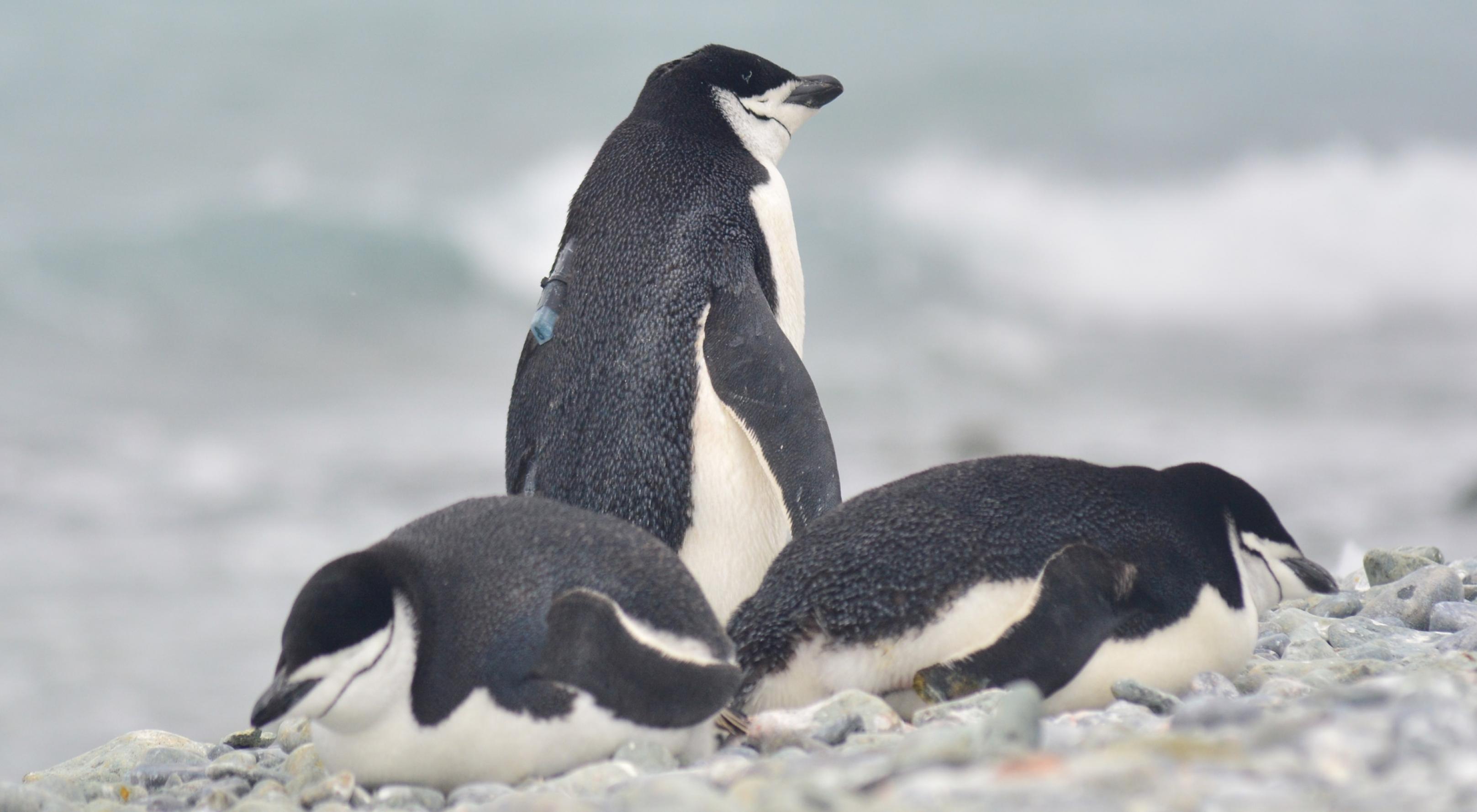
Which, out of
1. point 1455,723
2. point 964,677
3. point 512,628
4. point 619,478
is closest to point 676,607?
point 512,628

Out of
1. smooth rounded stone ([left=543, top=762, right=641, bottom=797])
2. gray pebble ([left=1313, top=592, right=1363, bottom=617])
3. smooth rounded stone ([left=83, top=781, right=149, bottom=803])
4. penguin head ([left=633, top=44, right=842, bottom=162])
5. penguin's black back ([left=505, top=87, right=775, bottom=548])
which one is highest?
penguin head ([left=633, top=44, right=842, bottom=162])

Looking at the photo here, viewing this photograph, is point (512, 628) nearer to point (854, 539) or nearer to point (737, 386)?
point (854, 539)

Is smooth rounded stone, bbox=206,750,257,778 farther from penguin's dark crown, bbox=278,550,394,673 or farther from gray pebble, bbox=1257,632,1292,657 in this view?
gray pebble, bbox=1257,632,1292,657

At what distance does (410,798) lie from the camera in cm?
282

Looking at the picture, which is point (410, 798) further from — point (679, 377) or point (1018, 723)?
point (679, 377)

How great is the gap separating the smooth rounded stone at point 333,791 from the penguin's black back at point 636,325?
147cm

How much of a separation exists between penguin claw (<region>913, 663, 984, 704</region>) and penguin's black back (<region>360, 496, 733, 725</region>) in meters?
0.46

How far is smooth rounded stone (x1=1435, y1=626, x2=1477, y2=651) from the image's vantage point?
12.5 feet

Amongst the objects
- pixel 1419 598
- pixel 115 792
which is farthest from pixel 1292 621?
pixel 115 792

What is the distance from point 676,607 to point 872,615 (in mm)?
484

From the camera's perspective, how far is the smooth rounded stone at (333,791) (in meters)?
2.82

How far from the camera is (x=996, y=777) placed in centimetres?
172

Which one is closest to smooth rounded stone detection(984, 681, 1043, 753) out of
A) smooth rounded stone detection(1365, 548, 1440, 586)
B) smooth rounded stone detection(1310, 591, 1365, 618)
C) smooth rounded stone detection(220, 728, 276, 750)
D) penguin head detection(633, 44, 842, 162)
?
smooth rounded stone detection(1310, 591, 1365, 618)

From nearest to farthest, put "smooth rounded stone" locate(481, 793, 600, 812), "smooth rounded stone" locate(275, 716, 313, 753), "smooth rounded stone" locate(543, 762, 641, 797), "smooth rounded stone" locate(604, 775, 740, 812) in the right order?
1. "smooth rounded stone" locate(604, 775, 740, 812)
2. "smooth rounded stone" locate(481, 793, 600, 812)
3. "smooth rounded stone" locate(543, 762, 641, 797)
4. "smooth rounded stone" locate(275, 716, 313, 753)
